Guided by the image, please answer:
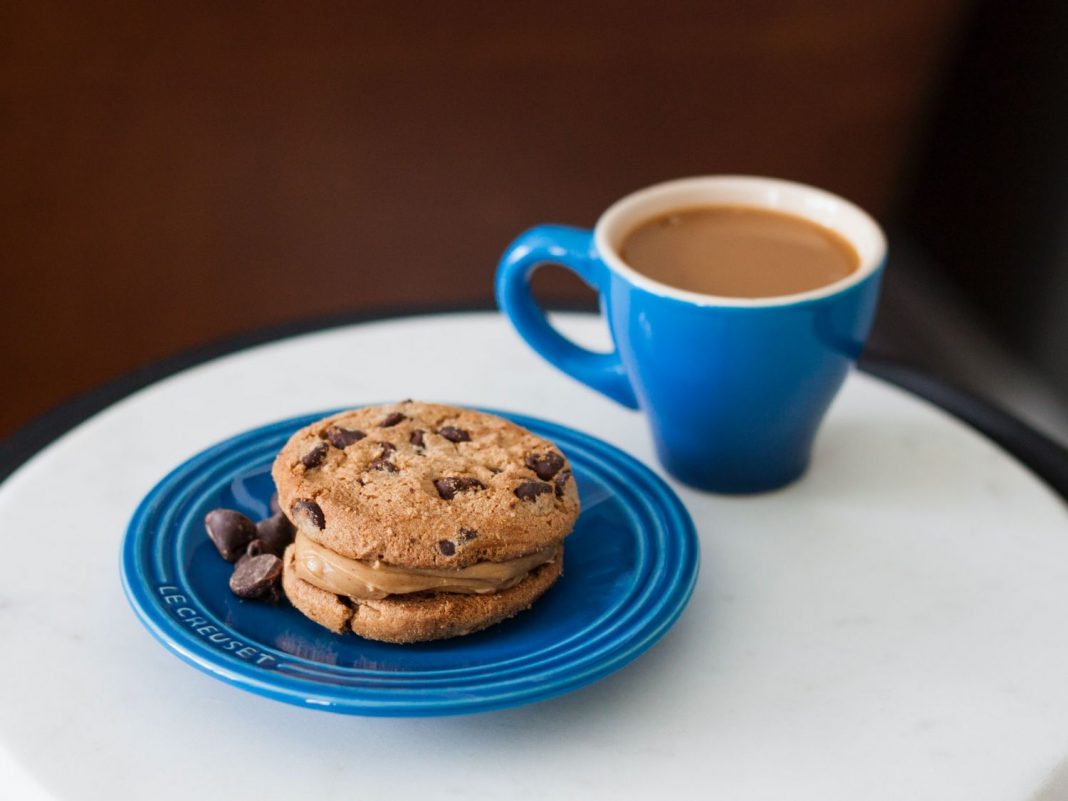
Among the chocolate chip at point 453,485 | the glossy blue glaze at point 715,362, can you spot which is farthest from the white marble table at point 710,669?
the chocolate chip at point 453,485

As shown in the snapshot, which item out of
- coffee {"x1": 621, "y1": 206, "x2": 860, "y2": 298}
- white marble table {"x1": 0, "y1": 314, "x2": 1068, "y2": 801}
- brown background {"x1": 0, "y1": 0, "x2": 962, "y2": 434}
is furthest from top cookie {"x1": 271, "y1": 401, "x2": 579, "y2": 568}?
brown background {"x1": 0, "y1": 0, "x2": 962, "y2": 434}

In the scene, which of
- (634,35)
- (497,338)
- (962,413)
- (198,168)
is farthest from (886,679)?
(198,168)

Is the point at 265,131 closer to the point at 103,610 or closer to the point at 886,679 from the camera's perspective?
the point at 103,610

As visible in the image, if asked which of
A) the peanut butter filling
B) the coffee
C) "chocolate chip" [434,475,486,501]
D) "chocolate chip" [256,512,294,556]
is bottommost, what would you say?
"chocolate chip" [256,512,294,556]

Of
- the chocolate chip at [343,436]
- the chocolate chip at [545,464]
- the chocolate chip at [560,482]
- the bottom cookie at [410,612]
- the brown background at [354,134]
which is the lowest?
the brown background at [354,134]

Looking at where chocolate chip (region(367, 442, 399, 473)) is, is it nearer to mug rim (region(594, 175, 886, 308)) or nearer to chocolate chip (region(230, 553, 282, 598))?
chocolate chip (region(230, 553, 282, 598))

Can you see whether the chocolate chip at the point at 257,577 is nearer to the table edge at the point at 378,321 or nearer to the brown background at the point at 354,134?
the table edge at the point at 378,321

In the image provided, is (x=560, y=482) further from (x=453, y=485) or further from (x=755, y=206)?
(x=755, y=206)
